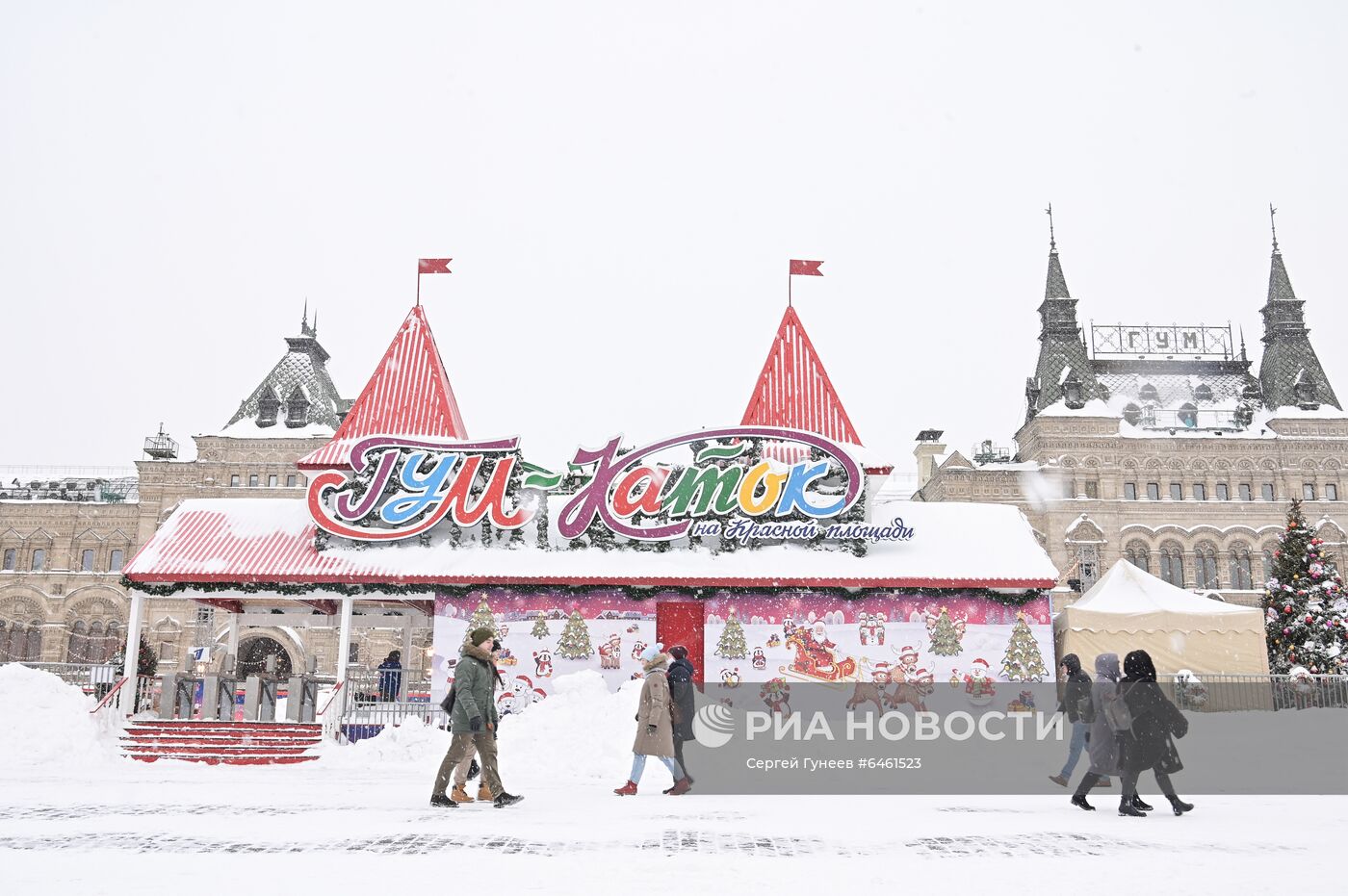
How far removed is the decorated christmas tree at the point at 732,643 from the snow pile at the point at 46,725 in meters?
9.96

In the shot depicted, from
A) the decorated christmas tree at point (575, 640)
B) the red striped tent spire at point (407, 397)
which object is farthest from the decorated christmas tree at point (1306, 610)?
the red striped tent spire at point (407, 397)

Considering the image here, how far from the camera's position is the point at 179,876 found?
5.52m

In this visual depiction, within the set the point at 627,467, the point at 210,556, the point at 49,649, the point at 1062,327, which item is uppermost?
the point at 1062,327

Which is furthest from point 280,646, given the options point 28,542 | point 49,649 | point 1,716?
point 1,716

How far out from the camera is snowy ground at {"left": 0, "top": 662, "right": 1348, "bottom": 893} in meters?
5.67

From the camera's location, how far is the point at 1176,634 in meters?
22.5

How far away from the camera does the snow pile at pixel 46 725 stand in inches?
572

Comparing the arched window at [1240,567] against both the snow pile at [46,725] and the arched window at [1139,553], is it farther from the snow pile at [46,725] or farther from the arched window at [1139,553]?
the snow pile at [46,725]

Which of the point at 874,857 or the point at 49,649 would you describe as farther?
the point at 49,649

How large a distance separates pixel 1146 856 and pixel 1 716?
1510 cm

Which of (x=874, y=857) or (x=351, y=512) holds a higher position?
(x=351, y=512)

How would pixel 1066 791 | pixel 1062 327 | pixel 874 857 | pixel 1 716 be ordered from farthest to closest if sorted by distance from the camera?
pixel 1062 327 → pixel 1 716 → pixel 1066 791 → pixel 874 857

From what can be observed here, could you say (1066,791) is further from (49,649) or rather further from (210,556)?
(49,649)

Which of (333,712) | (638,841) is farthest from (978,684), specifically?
(638,841)
